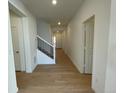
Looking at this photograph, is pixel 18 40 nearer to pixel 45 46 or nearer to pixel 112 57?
pixel 45 46

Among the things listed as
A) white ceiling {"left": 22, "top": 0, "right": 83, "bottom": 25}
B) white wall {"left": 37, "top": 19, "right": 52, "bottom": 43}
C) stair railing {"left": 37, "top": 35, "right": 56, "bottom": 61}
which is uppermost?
white ceiling {"left": 22, "top": 0, "right": 83, "bottom": 25}

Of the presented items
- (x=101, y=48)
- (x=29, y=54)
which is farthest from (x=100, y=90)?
(x=29, y=54)

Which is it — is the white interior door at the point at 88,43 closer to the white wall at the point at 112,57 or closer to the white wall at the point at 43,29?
the white wall at the point at 112,57

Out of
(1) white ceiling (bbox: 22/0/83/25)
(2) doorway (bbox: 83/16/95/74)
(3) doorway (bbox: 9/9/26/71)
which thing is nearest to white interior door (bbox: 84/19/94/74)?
(2) doorway (bbox: 83/16/95/74)

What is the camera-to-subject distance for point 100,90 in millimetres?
2719

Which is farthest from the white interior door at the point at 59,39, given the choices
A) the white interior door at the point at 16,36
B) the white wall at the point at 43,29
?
the white interior door at the point at 16,36

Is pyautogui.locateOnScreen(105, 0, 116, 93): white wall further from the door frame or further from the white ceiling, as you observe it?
the door frame

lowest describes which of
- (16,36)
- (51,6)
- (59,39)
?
(16,36)

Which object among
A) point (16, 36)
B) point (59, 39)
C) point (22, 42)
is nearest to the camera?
point (22, 42)

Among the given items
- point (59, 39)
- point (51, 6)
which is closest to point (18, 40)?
point (51, 6)

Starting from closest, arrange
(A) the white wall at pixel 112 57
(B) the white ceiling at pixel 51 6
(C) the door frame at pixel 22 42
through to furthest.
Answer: (A) the white wall at pixel 112 57 < (B) the white ceiling at pixel 51 6 < (C) the door frame at pixel 22 42
